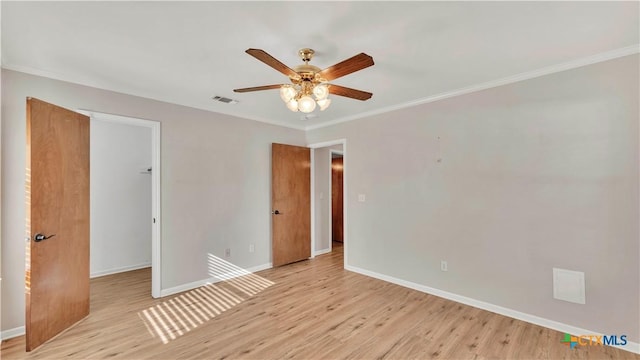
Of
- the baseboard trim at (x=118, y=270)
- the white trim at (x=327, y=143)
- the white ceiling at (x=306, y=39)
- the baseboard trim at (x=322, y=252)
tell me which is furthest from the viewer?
the baseboard trim at (x=322, y=252)

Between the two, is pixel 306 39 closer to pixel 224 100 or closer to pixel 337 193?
pixel 224 100

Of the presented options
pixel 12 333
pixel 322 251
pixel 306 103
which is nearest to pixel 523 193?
pixel 306 103

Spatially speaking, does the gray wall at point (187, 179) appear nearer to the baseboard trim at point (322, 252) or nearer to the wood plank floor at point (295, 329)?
the wood plank floor at point (295, 329)

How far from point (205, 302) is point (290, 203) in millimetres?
2039

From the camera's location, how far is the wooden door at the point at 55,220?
2.24 metres

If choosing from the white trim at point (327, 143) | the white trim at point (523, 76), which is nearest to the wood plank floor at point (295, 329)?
the white trim at point (327, 143)

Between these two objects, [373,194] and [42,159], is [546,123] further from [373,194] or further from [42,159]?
[42,159]

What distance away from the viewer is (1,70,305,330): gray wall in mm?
→ 2451

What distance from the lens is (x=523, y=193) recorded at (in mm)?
2742

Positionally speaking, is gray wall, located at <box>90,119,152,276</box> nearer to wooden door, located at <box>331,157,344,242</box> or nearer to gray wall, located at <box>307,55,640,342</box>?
wooden door, located at <box>331,157,344,242</box>

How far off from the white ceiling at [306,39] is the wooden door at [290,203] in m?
1.83

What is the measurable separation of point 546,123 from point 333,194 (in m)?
4.47

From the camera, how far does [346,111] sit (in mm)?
4043

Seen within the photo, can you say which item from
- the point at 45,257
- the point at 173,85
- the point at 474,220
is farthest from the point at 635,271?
the point at 45,257
